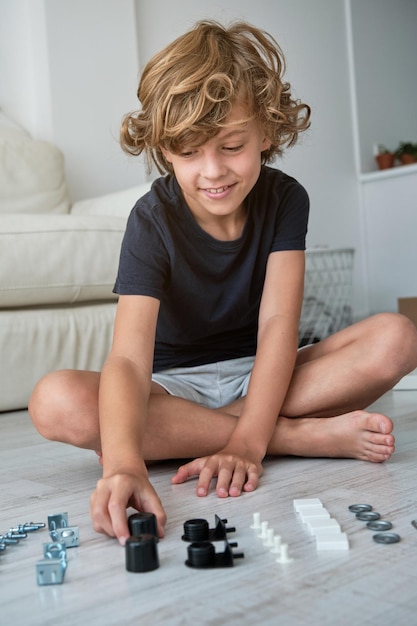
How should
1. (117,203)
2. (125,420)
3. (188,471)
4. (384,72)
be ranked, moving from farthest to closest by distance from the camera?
(384,72) → (117,203) → (188,471) → (125,420)

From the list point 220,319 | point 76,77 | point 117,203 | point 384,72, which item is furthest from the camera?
point 384,72

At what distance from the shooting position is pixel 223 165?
3.49ft

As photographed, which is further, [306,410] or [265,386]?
[306,410]

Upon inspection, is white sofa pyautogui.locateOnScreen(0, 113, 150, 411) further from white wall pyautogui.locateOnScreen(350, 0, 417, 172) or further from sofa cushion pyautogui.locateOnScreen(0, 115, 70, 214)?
white wall pyautogui.locateOnScreen(350, 0, 417, 172)

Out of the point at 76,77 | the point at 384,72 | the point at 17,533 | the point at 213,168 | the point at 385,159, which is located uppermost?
the point at 384,72

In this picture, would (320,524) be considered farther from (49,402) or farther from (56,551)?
(49,402)

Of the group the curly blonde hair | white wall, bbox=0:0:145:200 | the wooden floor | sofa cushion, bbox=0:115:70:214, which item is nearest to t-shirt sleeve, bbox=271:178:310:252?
the curly blonde hair

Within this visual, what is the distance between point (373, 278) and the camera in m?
3.89

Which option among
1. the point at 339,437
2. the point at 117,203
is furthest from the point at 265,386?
the point at 117,203

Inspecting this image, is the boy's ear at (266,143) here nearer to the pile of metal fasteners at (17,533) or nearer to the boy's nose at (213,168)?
the boy's nose at (213,168)

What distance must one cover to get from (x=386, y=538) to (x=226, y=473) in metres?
0.28

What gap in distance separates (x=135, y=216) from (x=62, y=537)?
22.0 inches

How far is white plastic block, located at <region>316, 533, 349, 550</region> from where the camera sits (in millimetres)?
714

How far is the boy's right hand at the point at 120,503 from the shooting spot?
0.77 m
